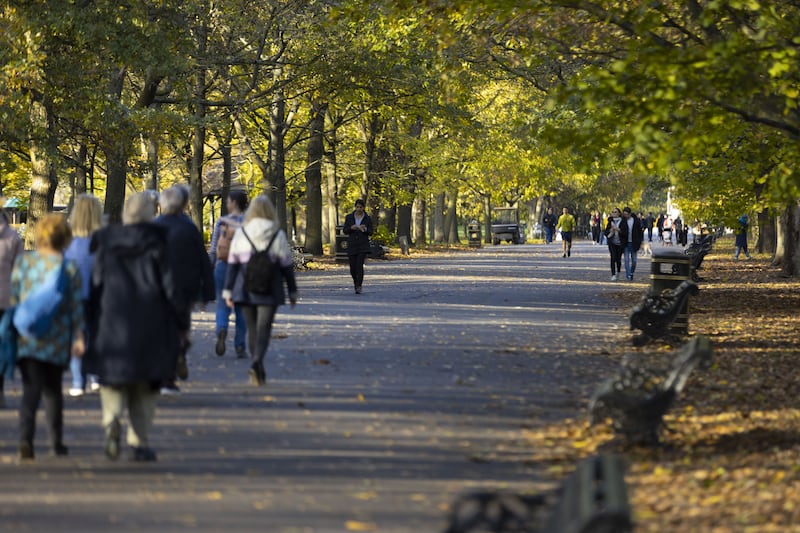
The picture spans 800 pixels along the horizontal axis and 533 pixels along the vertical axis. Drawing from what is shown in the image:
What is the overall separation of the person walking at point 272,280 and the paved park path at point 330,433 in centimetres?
38

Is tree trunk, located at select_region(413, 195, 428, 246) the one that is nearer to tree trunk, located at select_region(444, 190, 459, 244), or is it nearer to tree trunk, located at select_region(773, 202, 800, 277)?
tree trunk, located at select_region(444, 190, 459, 244)

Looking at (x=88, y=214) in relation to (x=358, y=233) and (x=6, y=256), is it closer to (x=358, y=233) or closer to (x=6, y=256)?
(x=6, y=256)

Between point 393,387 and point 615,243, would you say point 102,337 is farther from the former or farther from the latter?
point 615,243

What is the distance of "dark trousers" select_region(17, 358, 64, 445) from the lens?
8.77 m

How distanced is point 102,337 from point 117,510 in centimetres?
174

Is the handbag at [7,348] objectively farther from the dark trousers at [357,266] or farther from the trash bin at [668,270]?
the dark trousers at [357,266]

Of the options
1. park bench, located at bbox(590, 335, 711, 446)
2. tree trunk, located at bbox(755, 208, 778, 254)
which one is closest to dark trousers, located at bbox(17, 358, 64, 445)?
park bench, located at bbox(590, 335, 711, 446)

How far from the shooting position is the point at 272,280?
12.7m

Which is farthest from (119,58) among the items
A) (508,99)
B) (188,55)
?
(508,99)

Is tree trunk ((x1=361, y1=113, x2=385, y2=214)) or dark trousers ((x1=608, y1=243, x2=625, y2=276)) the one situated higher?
tree trunk ((x1=361, y1=113, x2=385, y2=214))

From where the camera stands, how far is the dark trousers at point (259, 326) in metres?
12.5

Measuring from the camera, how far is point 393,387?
41.4 ft

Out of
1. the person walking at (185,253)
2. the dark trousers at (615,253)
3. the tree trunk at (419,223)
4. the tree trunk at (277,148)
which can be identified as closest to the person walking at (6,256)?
the person walking at (185,253)

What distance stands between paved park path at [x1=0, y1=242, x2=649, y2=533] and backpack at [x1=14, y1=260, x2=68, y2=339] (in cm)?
81
